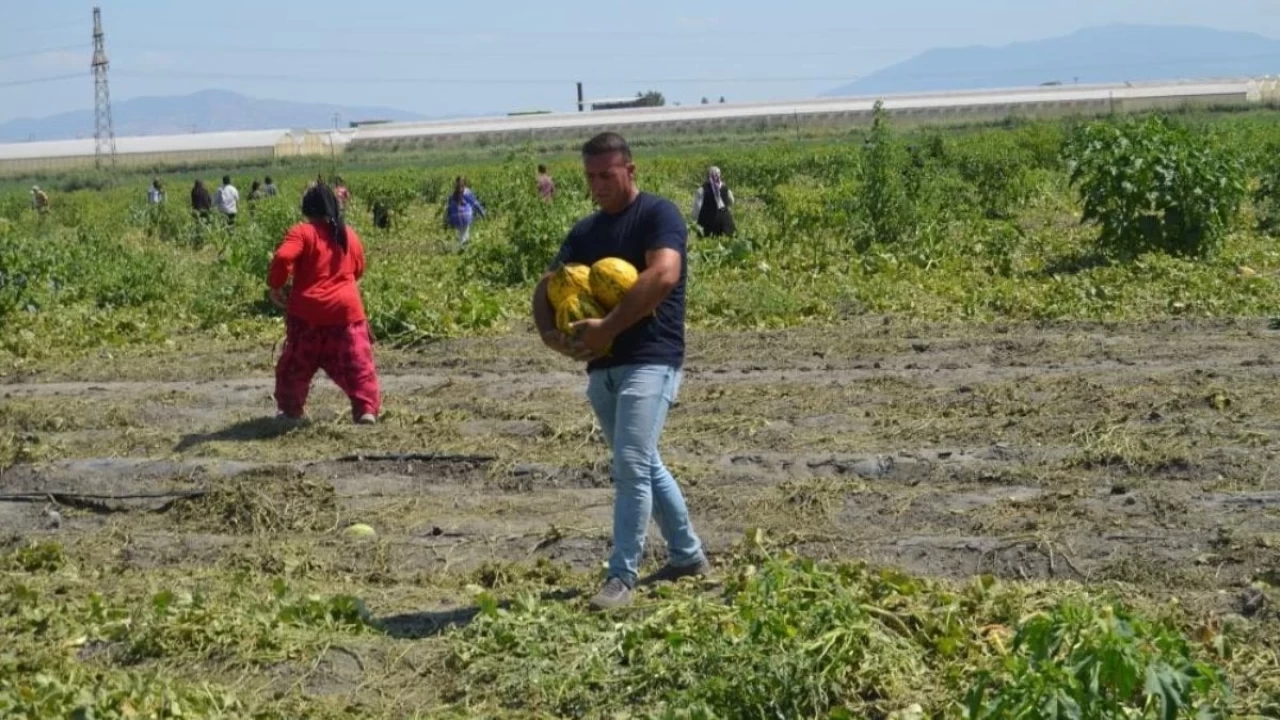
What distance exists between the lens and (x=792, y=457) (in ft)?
28.0

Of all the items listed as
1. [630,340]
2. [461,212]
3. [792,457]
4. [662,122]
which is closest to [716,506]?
[792,457]

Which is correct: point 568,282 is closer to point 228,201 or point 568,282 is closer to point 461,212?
point 461,212

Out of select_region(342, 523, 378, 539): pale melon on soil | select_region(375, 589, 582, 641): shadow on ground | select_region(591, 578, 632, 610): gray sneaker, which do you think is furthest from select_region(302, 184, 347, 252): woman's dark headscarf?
select_region(591, 578, 632, 610): gray sneaker

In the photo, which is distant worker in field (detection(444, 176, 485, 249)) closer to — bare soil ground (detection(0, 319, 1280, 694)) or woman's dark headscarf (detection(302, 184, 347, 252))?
bare soil ground (detection(0, 319, 1280, 694))

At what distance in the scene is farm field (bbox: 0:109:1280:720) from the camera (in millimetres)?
5254

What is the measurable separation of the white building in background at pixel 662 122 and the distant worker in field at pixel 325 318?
214 ft

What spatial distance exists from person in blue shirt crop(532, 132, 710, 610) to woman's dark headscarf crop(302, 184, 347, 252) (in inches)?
151

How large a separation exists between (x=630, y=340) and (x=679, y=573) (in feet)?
3.14

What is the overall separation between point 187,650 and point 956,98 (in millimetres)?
79535

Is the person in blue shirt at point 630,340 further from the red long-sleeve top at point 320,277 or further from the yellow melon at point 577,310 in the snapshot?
the red long-sleeve top at point 320,277

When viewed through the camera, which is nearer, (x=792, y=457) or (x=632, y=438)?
(x=632, y=438)

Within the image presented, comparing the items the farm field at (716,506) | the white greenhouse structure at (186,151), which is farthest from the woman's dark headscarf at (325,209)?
the white greenhouse structure at (186,151)

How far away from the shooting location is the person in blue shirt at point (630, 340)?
237 inches

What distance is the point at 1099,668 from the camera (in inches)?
166
